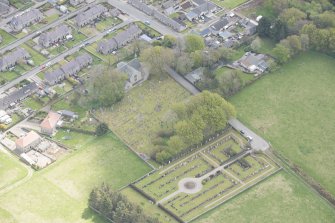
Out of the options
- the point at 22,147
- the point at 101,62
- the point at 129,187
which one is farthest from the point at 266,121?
the point at 22,147

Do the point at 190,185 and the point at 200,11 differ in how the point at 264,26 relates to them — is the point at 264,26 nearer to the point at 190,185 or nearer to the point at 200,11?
the point at 200,11

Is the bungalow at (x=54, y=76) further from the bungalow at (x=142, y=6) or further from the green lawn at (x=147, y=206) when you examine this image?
the green lawn at (x=147, y=206)

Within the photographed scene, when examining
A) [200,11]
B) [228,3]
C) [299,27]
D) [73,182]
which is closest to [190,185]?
[73,182]

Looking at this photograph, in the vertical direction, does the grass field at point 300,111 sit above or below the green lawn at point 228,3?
below

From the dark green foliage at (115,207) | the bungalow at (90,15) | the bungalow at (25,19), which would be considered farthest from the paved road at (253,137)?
the bungalow at (25,19)

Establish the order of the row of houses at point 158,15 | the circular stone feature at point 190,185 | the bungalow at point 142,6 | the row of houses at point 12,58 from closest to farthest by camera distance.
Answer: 1. the circular stone feature at point 190,185
2. the row of houses at point 12,58
3. the row of houses at point 158,15
4. the bungalow at point 142,6

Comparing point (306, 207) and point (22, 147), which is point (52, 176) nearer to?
point (22, 147)

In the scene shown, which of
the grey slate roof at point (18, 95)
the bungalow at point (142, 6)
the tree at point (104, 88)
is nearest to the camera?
the tree at point (104, 88)

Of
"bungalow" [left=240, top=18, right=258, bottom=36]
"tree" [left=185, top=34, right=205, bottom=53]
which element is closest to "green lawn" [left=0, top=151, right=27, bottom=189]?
"tree" [left=185, top=34, right=205, bottom=53]
